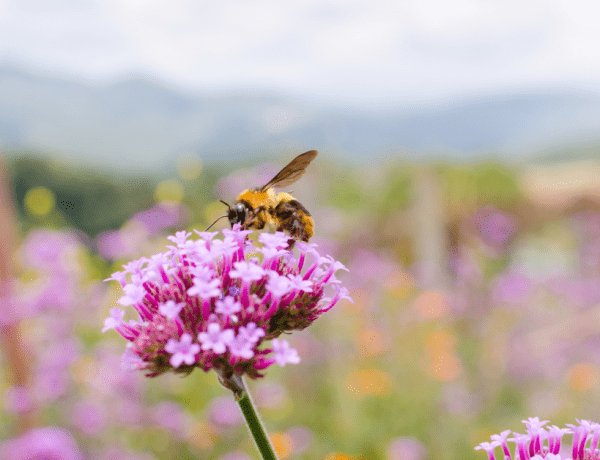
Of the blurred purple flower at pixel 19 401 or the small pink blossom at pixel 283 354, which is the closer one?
the small pink blossom at pixel 283 354

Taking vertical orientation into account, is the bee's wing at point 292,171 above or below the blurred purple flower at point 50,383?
below

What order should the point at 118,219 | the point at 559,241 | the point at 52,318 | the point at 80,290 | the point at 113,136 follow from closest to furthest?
the point at 52,318 → the point at 80,290 → the point at 559,241 → the point at 113,136 → the point at 118,219

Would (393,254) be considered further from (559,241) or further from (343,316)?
(343,316)

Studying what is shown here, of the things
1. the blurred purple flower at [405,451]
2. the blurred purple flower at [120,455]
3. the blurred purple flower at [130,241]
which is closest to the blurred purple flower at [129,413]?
the blurred purple flower at [120,455]

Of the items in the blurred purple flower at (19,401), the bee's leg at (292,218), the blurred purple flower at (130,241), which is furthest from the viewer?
the blurred purple flower at (130,241)

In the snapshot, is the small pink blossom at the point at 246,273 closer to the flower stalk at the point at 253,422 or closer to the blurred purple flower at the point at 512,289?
the flower stalk at the point at 253,422

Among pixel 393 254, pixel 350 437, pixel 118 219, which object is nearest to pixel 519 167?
pixel 393 254

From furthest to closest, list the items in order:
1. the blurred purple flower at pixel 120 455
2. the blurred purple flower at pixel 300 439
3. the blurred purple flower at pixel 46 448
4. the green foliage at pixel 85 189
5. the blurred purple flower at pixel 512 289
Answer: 1. the green foliage at pixel 85 189
2. the blurred purple flower at pixel 512 289
3. the blurred purple flower at pixel 300 439
4. the blurred purple flower at pixel 120 455
5. the blurred purple flower at pixel 46 448
